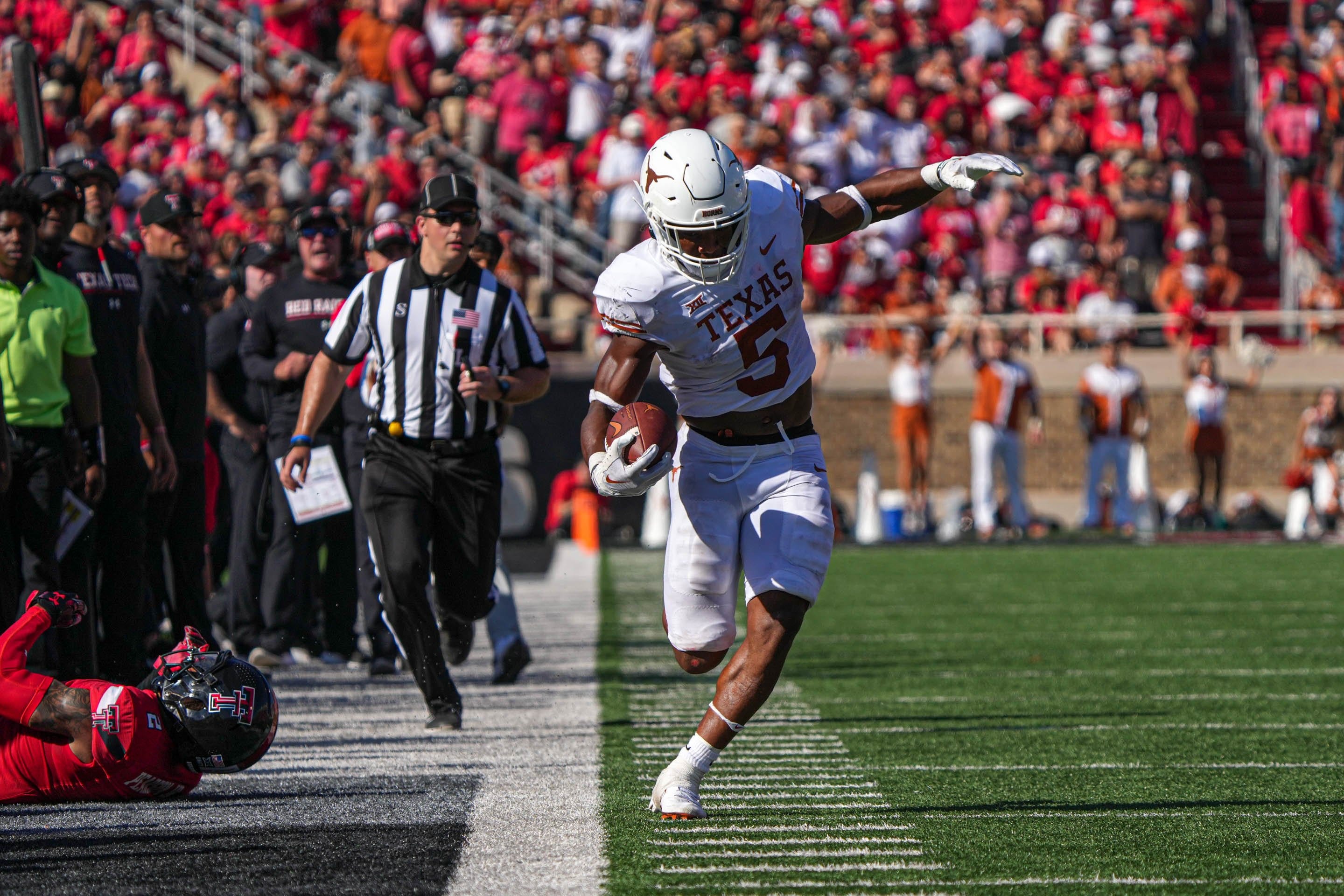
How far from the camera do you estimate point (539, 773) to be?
5562mm

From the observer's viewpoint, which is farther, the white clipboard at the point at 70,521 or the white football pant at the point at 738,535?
the white clipboard at the point at 70,521

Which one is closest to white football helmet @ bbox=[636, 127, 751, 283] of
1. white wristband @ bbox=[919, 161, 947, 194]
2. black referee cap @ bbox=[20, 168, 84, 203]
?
white wristband @ bbox=[919, 161, 947, 194]

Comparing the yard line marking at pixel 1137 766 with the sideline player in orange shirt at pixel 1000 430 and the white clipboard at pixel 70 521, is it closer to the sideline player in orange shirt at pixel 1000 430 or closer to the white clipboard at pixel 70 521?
the white clipboard at pixel 70 521

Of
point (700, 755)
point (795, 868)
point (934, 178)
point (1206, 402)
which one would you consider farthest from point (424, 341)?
point (1206, 402)

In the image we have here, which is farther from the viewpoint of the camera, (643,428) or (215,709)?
(215,709)

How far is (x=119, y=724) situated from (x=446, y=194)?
258cm

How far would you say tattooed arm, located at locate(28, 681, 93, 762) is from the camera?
4652mm

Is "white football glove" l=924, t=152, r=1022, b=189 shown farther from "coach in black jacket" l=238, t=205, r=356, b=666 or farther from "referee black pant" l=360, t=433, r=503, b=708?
"coach in black jacket" l=238, t=205, r=356, b=666

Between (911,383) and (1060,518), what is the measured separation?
2106 mm

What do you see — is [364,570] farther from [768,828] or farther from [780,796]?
[768,828]

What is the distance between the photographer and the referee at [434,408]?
6.46m

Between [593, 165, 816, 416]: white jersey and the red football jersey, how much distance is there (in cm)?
154

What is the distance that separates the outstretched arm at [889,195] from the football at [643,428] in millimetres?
764

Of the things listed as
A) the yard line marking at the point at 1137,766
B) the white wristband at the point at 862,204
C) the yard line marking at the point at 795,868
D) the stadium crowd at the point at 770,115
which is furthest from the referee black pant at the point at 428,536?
the stadium crowd at the point at 770,115
